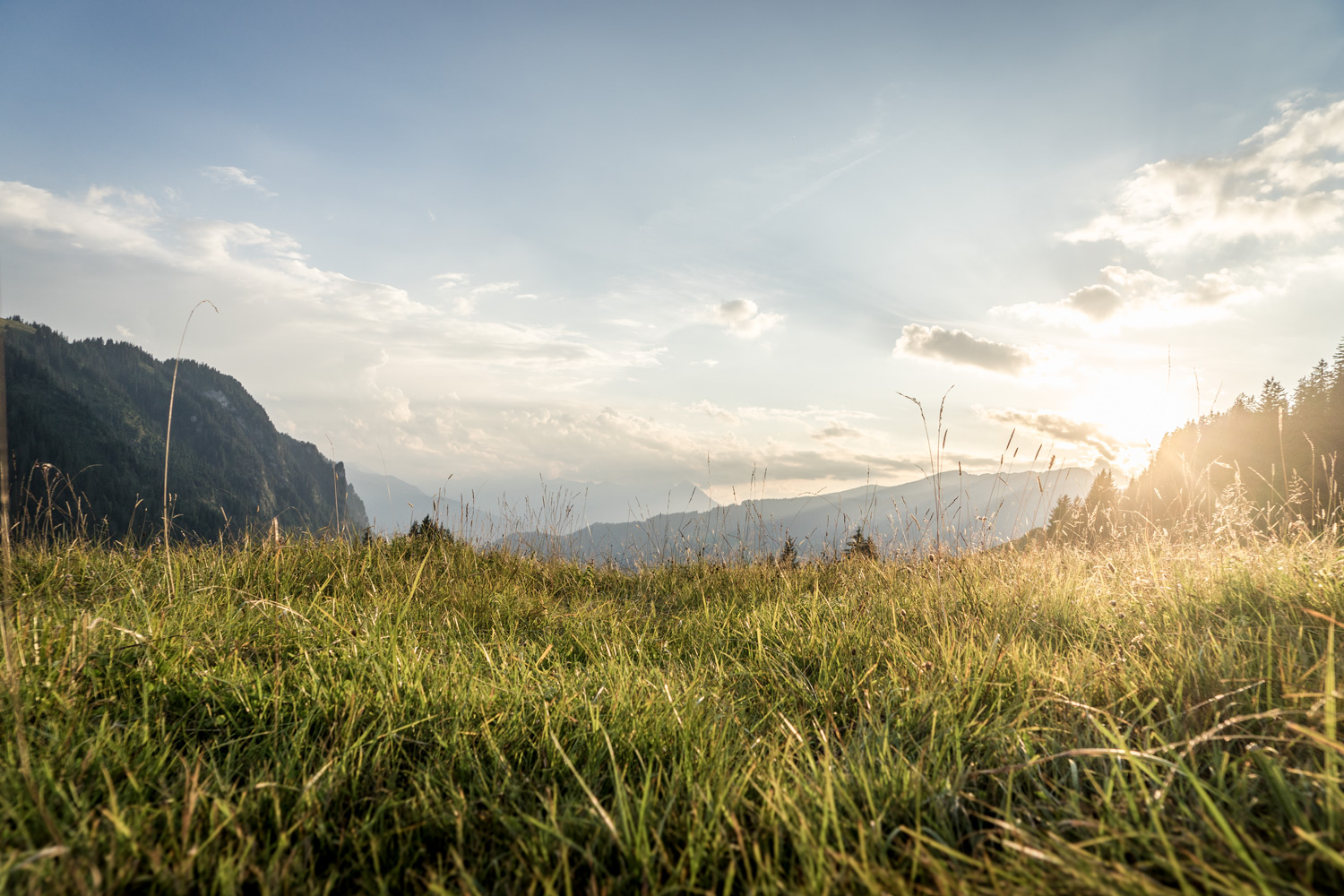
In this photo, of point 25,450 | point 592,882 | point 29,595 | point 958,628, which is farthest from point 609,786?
point 25,450

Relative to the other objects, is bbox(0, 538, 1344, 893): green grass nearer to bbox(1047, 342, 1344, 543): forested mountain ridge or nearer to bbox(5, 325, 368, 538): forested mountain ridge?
bbox(1047, 342, 1344, 543): forested mountain ridge

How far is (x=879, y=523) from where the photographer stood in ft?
26.8

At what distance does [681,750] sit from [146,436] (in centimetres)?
14168

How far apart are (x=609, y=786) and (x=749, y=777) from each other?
0.42 m

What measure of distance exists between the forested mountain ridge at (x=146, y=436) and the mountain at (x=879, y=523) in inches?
1962

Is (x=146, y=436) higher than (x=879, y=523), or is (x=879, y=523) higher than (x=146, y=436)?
(x=146, y=436)

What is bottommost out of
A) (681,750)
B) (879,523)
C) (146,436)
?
(681,750)

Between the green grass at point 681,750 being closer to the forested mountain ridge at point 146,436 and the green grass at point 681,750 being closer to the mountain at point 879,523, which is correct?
the mountain at point 879,523

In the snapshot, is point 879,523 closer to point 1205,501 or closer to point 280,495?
point 1205,501

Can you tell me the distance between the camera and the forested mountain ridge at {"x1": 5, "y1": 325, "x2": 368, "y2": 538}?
281 ft

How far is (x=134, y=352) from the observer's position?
456 feet

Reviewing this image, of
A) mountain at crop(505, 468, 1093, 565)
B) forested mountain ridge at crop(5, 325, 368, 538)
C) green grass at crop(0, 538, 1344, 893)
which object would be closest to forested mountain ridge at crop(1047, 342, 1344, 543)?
mountain at crop(505, 468, 1093, 565)

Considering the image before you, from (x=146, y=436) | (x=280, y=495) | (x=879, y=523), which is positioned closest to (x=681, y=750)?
(x=879, y=523)

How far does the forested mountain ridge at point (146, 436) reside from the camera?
3369 inches
